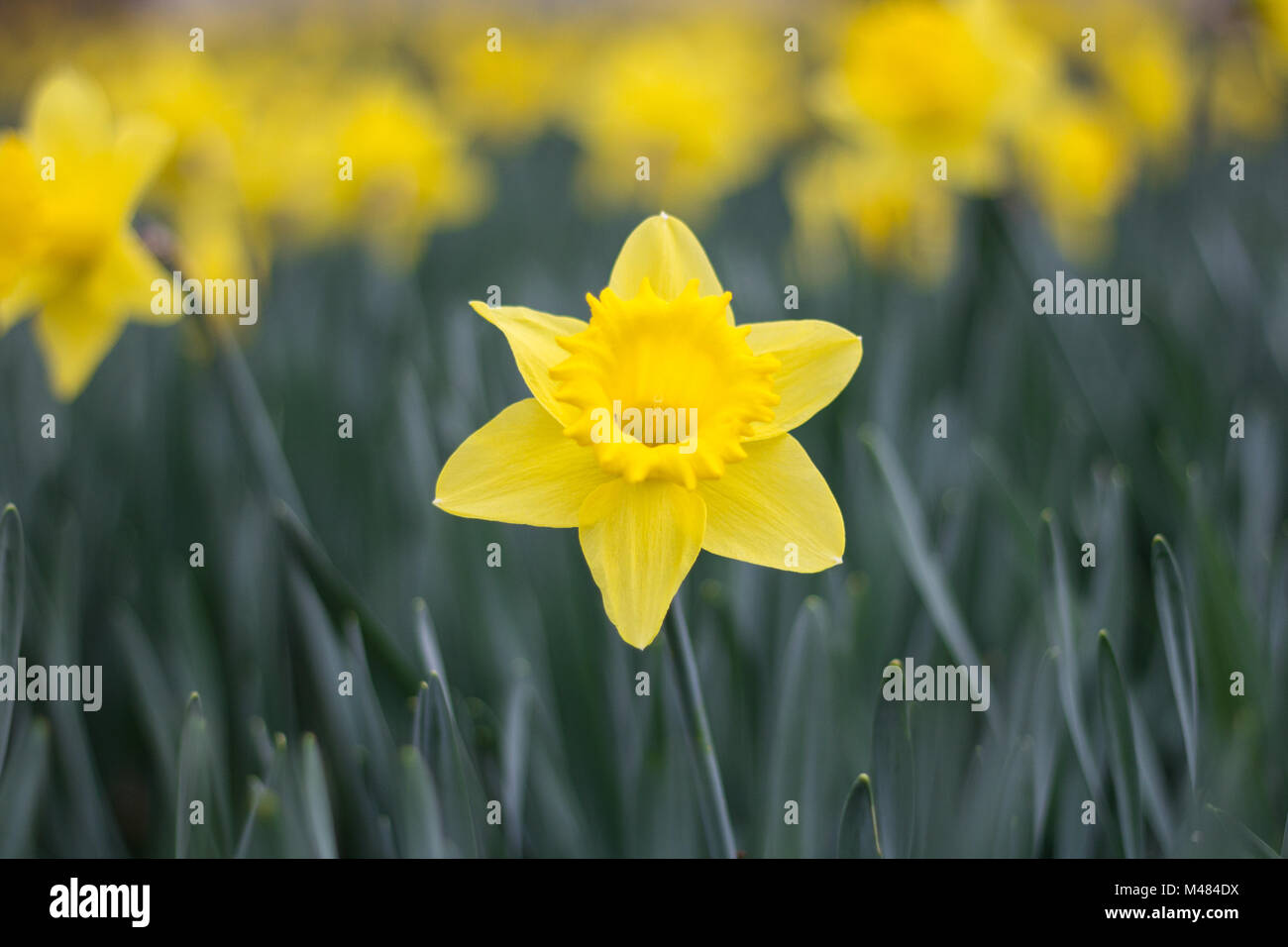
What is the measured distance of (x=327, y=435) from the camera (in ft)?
4.76

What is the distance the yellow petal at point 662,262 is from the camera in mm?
641

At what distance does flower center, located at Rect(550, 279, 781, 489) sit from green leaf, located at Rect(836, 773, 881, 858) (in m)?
0.25

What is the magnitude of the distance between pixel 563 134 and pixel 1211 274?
14.8 feet

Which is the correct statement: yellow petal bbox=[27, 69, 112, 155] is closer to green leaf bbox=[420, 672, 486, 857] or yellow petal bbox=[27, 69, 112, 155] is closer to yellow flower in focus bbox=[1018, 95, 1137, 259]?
green leaf bbox=[420, 672, 486, 857]

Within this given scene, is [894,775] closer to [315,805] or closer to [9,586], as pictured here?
[315,805]

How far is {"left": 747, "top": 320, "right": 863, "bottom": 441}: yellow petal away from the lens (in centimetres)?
62

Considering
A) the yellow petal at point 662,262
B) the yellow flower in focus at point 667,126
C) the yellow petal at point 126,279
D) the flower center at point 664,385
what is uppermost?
the yellow flower in focus at point 667,126

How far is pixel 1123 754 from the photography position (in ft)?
2.24

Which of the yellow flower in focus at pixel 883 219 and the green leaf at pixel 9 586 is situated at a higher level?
the yellow flower in focus at pixel 883 219

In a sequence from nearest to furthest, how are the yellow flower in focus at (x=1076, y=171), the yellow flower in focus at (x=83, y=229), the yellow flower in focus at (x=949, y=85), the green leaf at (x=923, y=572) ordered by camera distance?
the green leaf at (x=923, y=572) → the yellow flower in focus at (x=83, y=229) → the yellow flower in focus at (x=949, y=85) → the yellow flower in focus at (x=1076, y=171)

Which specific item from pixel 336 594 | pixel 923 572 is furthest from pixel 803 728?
pixel 336 594

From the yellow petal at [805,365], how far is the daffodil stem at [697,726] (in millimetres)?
143

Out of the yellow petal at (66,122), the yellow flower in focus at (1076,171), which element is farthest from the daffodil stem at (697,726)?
→ the yellow flower in focus at (1076,171)

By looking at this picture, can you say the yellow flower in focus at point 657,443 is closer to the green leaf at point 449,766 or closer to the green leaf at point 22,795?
the green leaf at point 449,766
